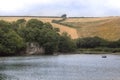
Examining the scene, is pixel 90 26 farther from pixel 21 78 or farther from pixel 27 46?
pixel 21 78

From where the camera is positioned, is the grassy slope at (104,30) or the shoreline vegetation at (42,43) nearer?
the shoreline vegetation at (42,43)

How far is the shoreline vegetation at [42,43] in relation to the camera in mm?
154500

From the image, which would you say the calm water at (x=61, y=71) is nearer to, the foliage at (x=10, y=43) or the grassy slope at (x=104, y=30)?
the foliage at (x=10, y=43)

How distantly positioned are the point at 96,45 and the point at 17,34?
115 feet

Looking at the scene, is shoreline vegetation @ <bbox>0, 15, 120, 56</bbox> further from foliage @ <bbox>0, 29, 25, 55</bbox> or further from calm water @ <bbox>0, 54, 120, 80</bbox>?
calm water @ <bbox>0, 54, 120, 80</bbox>

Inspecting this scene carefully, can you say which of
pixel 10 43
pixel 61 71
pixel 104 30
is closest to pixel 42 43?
→ pixel 10 43

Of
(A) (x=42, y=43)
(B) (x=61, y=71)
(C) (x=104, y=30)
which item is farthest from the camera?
(C) (x=104, y=30)

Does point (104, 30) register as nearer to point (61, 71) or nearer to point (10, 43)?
point (10, 43)

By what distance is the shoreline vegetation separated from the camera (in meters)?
154

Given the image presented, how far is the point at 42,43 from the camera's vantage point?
545 ft

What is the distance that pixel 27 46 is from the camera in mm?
164250

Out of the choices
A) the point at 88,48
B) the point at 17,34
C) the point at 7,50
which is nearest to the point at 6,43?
the point at 7,50

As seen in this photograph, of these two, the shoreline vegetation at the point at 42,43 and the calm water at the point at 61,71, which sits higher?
the calm water at the point at 61,71

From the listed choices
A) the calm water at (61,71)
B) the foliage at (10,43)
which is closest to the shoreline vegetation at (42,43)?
the foliage at (10,43)
